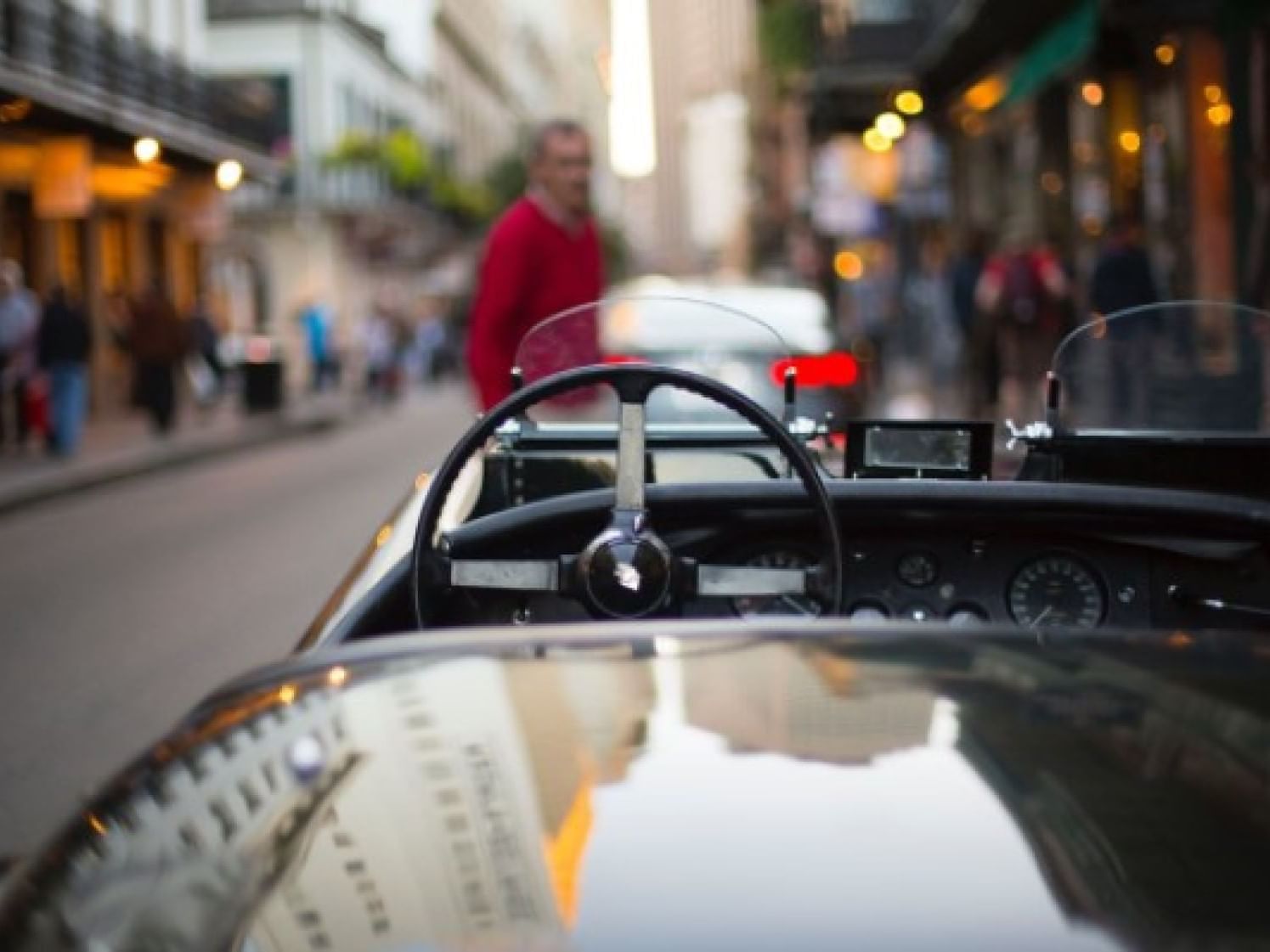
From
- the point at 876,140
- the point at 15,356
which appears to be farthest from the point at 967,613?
the point at 876,140

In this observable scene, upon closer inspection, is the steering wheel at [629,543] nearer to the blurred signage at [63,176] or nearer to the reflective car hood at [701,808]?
the reflective car hood at [701,808]

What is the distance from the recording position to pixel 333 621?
389 cm

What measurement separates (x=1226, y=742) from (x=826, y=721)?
368 mm

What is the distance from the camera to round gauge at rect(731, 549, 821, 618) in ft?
13.4

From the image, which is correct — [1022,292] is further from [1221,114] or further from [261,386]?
[261,386]

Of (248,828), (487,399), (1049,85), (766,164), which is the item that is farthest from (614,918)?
(766,164)

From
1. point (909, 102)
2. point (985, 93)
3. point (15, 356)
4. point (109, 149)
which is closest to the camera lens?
point (15, 356)

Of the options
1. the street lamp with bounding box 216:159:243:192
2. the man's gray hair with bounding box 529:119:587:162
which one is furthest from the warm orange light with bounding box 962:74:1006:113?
the man's gray hair with bounding box 529:119:587:162

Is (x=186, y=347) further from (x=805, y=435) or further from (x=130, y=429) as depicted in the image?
(x=805, y=435)

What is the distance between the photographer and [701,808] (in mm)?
2082

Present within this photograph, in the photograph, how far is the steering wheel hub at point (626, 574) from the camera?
347 centimetres

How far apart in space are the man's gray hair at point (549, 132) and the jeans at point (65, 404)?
1677cm

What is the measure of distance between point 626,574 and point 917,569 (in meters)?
0.86

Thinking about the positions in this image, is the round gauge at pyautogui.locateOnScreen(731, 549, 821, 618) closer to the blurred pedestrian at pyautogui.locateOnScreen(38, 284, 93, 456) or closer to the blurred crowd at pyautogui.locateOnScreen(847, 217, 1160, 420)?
the blurred crowd at pyautogui.locateOnScreen(847, 217, 1160, 420)
